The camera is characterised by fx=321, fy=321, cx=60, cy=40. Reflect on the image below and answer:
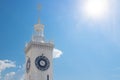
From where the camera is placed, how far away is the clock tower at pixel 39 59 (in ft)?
271

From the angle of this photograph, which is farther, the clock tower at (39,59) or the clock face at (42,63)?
the clock face at (42,63)

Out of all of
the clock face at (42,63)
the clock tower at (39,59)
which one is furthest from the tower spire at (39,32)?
the clock face at (42,63)

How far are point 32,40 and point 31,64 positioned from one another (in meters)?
6.64

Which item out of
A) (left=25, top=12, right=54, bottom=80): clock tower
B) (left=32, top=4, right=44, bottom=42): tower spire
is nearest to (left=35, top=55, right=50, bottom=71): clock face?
(left=25, top=12, right=54, bottom=80): clock tower

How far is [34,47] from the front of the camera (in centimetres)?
8488

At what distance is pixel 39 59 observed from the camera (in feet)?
276

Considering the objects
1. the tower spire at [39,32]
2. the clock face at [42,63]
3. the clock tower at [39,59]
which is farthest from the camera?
the tower spire at [39,32]

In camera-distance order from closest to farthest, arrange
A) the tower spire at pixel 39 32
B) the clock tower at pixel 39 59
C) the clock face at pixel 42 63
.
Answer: the clock tower at pixel 39 59 < the clock face at pixel 42 63 < the tower spire at pixel 39 32

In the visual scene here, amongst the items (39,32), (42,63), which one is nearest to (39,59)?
(42,63)

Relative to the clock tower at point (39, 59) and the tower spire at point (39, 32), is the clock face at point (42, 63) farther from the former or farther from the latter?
the tower spire at point (39, 32)

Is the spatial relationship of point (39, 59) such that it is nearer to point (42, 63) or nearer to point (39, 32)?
point (42, 63)

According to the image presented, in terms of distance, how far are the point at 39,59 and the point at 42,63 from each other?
51.7 inches

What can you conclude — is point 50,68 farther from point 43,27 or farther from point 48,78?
point 43,27

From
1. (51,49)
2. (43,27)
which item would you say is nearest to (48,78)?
(51,49)
